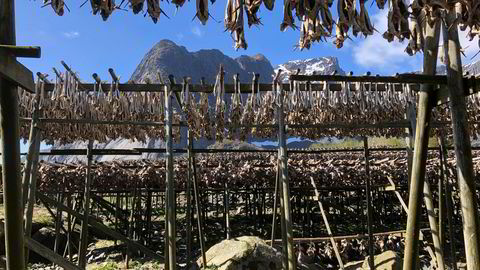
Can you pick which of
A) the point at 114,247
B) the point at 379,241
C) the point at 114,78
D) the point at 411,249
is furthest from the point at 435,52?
the point at 114,247

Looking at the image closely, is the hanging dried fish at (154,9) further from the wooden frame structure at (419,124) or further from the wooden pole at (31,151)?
the wooden pole at (31,151)

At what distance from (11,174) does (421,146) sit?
249cm

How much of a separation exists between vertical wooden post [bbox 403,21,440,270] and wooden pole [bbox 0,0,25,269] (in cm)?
241

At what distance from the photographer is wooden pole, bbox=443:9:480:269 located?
250cm

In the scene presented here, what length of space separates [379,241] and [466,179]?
1066 centimetres

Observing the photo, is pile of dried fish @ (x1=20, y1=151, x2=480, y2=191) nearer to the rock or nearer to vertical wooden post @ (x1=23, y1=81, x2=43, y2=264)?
the rock

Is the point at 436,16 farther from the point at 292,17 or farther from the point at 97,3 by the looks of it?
the point at 97,3

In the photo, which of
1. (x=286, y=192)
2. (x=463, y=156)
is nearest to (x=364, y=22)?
(x=463, y=156)

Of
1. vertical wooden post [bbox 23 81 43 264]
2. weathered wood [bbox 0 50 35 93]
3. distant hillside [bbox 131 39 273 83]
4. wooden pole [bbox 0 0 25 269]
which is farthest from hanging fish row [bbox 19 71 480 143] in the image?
distant hillside [bbox 131 39 273 83]

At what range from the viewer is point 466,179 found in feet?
8.51

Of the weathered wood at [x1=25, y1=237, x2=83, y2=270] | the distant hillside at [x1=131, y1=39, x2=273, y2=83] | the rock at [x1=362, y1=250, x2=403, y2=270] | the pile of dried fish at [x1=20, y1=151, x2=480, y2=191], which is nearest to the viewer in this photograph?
the weathered wood at [x1=25, y1=237, x2=83, y2=270]

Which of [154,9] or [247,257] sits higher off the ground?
[154,9]

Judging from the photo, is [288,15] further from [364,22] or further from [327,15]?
[364,22]

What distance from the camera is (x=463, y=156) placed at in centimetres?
263
